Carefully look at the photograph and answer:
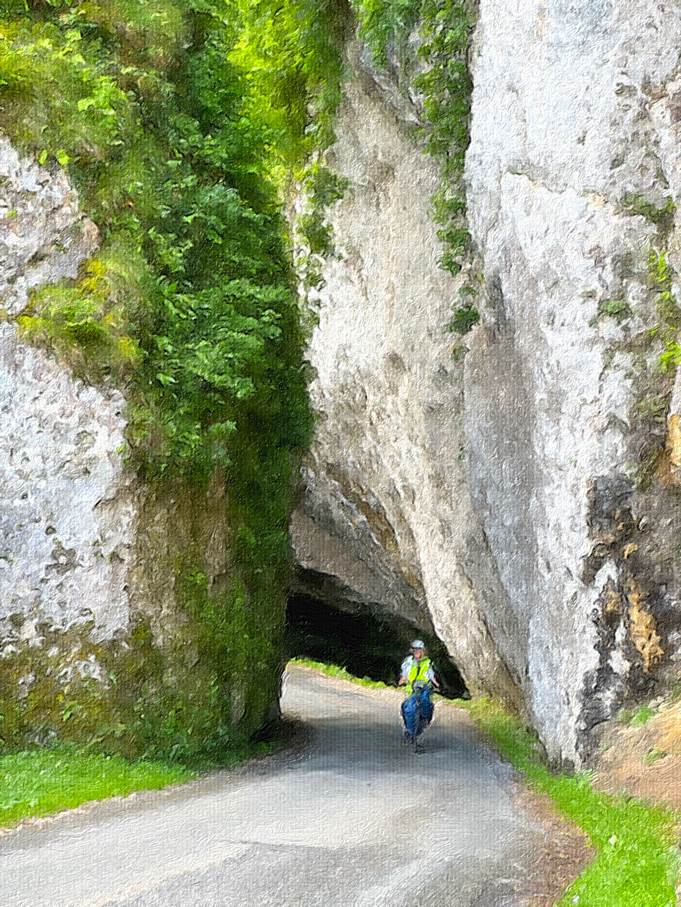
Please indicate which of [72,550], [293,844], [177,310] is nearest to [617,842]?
[293,844]

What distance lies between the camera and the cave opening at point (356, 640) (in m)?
27.9

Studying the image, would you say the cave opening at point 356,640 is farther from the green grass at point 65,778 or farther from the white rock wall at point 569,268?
the green grass at point 65,778

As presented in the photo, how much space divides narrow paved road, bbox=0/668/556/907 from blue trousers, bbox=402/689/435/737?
4.56ft

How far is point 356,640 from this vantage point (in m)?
31.5

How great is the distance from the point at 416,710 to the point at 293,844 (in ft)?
19.8

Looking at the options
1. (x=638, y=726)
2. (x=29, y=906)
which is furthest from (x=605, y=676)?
(x=29, y=906)

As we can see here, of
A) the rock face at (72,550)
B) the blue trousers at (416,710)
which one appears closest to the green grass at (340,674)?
the blue trousers at (416,710)

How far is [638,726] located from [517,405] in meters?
4.61

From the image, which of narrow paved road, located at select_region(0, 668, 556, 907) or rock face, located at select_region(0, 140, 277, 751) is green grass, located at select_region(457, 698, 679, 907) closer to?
narrow paved road, located at select_region(0, 668, 556, 907)

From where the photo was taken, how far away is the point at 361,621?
2994 centimetres

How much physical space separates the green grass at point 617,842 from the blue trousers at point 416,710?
1885 mm

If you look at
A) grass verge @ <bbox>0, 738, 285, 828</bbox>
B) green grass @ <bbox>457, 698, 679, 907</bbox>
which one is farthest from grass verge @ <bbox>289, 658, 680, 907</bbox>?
grass verge @ <bbox>0, 738, 285, 828</bbox>

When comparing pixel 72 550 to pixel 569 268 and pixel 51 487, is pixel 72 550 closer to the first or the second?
pixel 51 487

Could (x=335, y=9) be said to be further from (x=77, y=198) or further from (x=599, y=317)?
(x=599, y=317)
